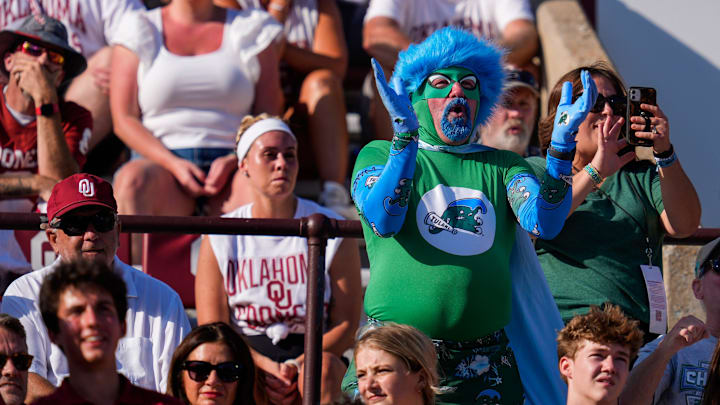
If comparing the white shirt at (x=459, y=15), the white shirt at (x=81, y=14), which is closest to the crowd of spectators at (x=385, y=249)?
the white shirt at (x=81, y=14)

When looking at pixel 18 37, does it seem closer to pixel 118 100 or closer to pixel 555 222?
pixel 118 100

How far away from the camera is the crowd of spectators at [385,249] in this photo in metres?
2.98

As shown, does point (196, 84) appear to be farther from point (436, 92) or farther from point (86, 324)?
point (86, 324)

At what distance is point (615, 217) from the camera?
366 centimetres

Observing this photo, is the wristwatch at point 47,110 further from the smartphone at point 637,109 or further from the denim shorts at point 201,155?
the smartphone at point 637,109

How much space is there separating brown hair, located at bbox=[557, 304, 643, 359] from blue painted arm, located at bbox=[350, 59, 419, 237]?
60 centimetres

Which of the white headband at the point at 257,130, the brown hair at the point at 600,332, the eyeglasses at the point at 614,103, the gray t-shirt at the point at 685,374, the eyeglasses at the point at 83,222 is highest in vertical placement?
the white headband at the point at 257,130

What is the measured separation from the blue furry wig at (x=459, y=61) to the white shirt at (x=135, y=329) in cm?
106

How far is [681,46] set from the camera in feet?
20.9

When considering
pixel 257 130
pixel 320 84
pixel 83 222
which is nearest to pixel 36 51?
pixel 257 130

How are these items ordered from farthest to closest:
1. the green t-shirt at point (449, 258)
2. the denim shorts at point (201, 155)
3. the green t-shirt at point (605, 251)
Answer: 1. the denim shorts at point (201, 155)
2. the green t-shirt at point (605, 251)
3. the green t-shirt at point (449, 258)

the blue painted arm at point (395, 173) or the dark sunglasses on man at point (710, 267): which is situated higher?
the blue painted arm at point (395, 173)

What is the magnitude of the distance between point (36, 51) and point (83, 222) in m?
1.93

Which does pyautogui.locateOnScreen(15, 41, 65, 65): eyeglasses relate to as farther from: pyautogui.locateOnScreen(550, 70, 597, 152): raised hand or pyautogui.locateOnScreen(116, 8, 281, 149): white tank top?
pyautogui.locateOnScreen(550, 70, 597, 152): raised hand
